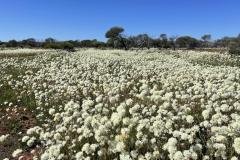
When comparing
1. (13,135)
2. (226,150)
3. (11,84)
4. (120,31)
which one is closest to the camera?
(226,150)

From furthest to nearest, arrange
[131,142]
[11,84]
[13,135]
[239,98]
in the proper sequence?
[11,84], [13,135], [239,98], [131,142]

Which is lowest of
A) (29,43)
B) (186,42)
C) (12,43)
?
(29,43)

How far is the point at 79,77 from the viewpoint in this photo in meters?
22.6

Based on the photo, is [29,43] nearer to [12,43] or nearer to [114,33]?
[12,43]

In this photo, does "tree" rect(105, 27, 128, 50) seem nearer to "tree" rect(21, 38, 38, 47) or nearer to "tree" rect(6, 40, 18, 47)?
"tree" rect(21, 38, 38, 47)

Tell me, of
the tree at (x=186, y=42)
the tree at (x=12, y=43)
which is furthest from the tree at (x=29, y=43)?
the tree at (x=186, y=42)

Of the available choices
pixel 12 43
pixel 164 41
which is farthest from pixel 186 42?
pixel 12 43

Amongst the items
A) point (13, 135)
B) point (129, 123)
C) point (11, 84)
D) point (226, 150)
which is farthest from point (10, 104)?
point (226, 150)

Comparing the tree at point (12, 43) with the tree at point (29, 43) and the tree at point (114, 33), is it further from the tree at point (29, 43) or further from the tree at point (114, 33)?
the tree at point (114, 33)

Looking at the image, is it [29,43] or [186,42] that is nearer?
[186,42]

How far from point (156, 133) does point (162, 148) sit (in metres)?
0.34

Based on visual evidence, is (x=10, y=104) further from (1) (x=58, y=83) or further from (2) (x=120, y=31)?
(2) (x=120, y=31)

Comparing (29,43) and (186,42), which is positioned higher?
(186,42)

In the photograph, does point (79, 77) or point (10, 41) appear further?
point (10, 41)
